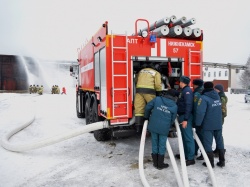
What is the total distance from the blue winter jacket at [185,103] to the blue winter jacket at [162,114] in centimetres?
26

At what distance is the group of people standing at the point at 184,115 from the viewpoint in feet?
13.3

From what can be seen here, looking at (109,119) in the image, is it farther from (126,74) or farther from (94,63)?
(94,63)

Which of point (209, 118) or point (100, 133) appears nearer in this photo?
point (209, 118)

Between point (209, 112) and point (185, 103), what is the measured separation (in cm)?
48

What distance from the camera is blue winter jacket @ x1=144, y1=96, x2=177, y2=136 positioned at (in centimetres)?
402

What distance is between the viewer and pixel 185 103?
13.8ft

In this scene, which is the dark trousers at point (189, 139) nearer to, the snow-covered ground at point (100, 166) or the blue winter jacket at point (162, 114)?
the snow-covered ground at point (100, 166)

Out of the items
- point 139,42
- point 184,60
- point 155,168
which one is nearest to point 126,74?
point 139,42

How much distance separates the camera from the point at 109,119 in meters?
4.55

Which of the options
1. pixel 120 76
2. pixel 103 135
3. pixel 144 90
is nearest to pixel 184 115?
pixel 144 90

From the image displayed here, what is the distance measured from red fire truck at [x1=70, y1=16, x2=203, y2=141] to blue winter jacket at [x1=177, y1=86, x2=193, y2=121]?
37.5 inches

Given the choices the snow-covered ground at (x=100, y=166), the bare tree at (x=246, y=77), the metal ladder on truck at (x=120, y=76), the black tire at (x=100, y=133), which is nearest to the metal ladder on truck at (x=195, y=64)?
the metal ladder on truck at (x=120, y=76)

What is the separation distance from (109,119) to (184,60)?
2.22 metres

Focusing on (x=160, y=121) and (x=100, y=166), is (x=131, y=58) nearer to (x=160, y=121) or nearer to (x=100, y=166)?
(x=160, y=121)
